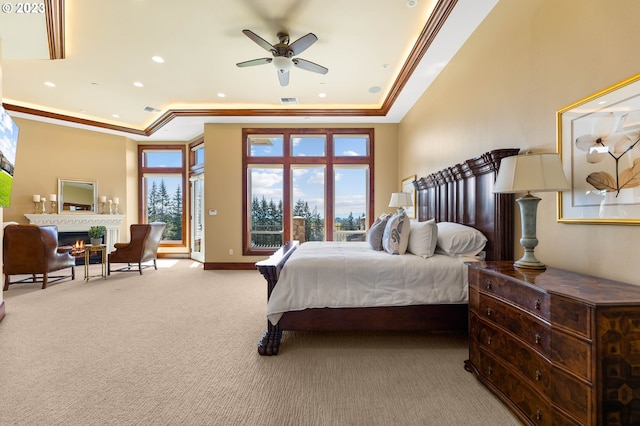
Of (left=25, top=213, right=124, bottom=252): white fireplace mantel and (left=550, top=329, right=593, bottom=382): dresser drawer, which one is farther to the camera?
(left=25, top=213, right=124, bottom=252): white fireplace mantel

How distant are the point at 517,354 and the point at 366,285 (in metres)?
1.08

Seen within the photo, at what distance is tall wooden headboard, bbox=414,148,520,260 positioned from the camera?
7.67 ft

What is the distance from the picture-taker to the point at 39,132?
5.99 meters

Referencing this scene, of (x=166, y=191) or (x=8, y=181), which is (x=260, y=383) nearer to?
(x=8, y=181)

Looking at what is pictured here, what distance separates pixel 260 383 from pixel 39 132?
24.5 ft

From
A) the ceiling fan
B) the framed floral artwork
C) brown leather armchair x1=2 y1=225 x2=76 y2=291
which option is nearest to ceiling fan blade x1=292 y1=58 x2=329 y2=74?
the ceiling fan

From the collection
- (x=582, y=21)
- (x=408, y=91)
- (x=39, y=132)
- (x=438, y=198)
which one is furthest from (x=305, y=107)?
(x=39, y=132)

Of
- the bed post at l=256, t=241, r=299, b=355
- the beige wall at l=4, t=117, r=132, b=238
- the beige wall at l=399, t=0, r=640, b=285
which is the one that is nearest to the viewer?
the beige wall at l=399, t=0, r=640, b=285

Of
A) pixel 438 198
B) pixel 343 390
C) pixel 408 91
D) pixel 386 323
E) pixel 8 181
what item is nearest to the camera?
pixel 343 390

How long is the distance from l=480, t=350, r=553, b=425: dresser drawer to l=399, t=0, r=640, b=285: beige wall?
78 cm

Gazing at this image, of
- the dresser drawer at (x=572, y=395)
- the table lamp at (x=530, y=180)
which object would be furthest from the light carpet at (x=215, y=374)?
the table lamp at (x=530, y=180)

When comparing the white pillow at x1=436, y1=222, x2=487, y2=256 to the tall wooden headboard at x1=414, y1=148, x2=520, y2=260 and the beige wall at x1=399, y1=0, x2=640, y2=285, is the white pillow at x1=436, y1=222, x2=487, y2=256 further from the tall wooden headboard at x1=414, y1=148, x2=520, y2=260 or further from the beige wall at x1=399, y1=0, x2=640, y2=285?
the beige wall at x1=399, y1=0, x2=640, y2=285

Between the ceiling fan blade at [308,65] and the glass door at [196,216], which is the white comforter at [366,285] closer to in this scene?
the ceiling fan blade at [308,65]

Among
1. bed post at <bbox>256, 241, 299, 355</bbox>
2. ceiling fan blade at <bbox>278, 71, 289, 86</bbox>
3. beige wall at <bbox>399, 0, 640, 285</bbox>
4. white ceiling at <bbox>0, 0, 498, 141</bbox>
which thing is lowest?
bed post at <bbox>256, 241, 299, 355</bbox>
